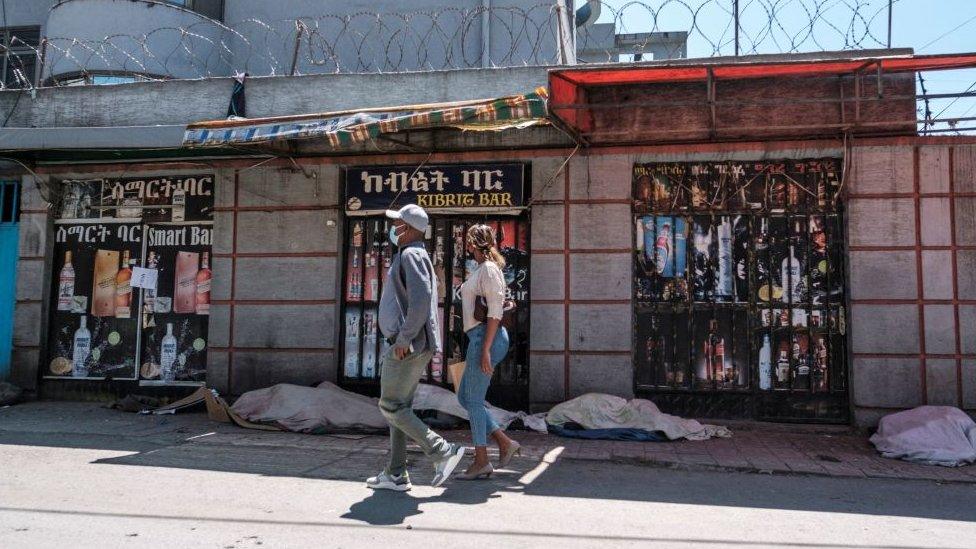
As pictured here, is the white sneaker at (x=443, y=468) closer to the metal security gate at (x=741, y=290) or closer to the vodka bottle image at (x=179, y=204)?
the metal security gate at (x=741, y=290)

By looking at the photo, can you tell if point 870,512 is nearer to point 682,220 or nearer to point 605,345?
point 605,345

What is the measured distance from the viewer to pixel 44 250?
9055 millimetres

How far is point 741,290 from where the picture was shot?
7.83 m

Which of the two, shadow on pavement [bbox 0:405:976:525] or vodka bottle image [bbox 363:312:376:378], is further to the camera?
vodka bottle image [bbox 363:312:376:378]

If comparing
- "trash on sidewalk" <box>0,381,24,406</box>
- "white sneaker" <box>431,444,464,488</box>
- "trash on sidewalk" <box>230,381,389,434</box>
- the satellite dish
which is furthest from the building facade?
the satellite dish

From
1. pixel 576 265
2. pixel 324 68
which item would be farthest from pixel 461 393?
pixel 324 68

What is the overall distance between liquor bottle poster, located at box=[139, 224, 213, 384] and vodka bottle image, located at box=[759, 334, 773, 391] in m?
6.44

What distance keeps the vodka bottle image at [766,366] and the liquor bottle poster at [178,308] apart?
6441 millimetres

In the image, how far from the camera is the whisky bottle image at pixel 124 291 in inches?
355

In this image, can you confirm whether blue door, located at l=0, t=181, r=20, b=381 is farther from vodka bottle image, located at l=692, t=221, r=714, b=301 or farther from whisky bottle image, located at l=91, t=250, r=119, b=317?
vodka bottle image, located at l=692, t=221, r=714, b=301

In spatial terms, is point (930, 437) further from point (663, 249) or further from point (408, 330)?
point (408, 330)

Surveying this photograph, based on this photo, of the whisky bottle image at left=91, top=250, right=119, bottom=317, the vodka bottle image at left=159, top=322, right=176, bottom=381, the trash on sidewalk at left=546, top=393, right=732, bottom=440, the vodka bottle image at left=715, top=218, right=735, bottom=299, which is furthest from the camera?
the whisky bottle image at left=91, top=250, right=119, bottom=317

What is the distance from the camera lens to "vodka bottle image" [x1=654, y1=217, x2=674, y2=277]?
794 centimetres

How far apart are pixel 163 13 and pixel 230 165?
3.52 meters
